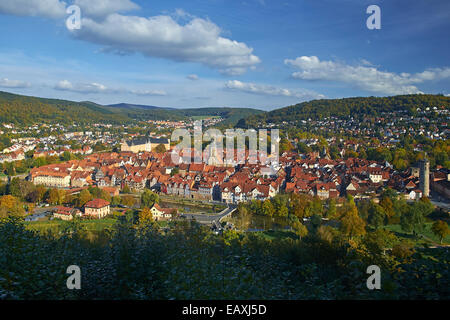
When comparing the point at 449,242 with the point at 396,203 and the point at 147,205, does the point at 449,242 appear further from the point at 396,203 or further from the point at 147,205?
the point at 147,205

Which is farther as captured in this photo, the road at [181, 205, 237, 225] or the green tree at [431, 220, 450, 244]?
the road at [181, 205, 237, 225]

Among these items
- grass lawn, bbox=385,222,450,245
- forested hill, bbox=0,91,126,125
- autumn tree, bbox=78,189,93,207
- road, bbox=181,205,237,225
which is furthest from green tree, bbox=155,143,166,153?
forested hill, bbox=0,91,126,125

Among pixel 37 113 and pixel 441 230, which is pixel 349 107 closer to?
pixel 441 230

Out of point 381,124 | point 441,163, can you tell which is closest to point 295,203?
point 441,163

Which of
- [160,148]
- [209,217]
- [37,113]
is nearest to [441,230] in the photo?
[209,217]

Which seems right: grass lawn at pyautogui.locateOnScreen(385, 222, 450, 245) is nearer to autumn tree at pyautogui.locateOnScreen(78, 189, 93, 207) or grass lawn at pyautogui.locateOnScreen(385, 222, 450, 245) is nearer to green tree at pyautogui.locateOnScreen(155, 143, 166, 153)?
autumn tree at pyautogui.locateOnScreen(78, 189, 93, 207)

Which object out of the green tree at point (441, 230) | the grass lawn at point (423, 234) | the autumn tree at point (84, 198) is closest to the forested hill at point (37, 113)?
the autumn tree at point (84, 198)

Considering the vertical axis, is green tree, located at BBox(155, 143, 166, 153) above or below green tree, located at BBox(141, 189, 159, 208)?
above

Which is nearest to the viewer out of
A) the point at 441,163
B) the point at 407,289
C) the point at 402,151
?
the point at 407,289
